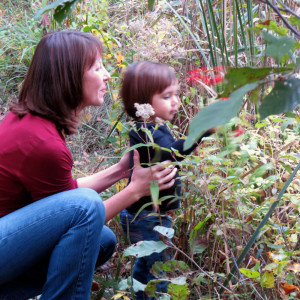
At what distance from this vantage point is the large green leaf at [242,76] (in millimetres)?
444

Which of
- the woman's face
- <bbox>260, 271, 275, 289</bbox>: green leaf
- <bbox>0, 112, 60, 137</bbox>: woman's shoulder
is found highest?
the woman's face

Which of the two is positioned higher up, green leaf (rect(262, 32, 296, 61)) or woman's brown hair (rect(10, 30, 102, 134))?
green leaf (rect(262, 32, 296, 61))

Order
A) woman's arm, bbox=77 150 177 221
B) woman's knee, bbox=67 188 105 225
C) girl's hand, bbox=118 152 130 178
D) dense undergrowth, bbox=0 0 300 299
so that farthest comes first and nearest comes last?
girl's hand, bbox=118 152 130 178 → woman's arm, bbox=77 150 177 221 → woman's knee, bbox=67 188 105 225 → dense undergrowth, bbox=0 0 300 299

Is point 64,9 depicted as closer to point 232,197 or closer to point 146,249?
point 146,249

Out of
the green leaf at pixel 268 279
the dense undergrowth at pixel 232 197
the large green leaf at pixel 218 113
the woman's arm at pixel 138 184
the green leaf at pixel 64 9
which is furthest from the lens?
the woman's arm at pixel 138 184

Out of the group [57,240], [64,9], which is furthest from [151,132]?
[64,9]

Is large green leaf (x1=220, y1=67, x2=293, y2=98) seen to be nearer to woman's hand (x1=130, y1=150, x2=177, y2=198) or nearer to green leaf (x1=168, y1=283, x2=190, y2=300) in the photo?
green leaf (x1=168, y1=283, x2=190, y2=300)

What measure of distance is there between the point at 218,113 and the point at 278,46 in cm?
9

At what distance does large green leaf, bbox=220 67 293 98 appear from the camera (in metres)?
0.44

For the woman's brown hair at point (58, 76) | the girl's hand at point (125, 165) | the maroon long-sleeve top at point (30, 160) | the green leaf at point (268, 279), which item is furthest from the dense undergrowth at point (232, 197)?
the maroon long-sleeve top at point (30, 160)

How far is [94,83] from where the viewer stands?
1.56 meters

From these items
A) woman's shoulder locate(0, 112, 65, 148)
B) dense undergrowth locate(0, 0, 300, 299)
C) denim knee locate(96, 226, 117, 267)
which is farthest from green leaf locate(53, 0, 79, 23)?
denim knee locate(96, 226, 117, 267)

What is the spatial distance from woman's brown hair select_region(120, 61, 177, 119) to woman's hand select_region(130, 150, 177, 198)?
0.75ft

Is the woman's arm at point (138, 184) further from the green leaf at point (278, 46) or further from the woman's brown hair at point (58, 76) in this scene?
the green leaf at point (278, 46)
